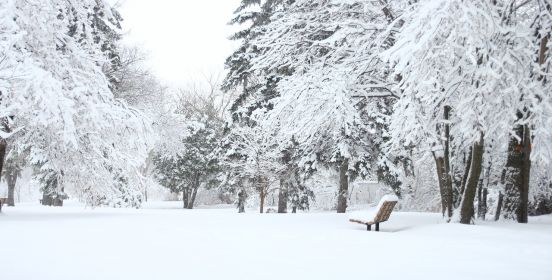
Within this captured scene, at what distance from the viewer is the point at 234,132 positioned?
830 inches

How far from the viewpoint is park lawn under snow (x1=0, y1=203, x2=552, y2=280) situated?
4.43 m

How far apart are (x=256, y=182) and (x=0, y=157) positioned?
11.8 metres

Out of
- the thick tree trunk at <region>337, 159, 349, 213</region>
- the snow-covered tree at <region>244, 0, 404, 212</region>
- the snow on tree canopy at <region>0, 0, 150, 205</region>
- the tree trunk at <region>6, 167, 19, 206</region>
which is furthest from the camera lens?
the tree trunk at <region>6, 167, 19, 206</region>

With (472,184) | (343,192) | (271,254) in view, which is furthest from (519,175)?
(343,192)

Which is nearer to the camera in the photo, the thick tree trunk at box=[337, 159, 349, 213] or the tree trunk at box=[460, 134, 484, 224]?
the tree trunk at box=[460, 134, 484, 224]

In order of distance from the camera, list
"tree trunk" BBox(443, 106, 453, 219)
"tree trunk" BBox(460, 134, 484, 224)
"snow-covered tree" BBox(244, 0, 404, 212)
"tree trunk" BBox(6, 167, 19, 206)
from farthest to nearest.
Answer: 1. "tree trunk" BBox(6, 167, 19, 206)
2. "snow-covered tree" BBox(244, 0, 404, 212)
3. "tree trunk" BBox(443, 106, 453, 219)
4. "tree trunk" BBox(460, 134, 484, 224)

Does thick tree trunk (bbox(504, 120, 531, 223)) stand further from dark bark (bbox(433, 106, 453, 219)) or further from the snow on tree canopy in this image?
the snow on tree canopy

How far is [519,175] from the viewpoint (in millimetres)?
9844

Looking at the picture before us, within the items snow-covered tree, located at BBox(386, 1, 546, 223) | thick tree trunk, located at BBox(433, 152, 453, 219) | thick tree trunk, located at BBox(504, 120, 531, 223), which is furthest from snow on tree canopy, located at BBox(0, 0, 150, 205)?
thick tree trunk, located at BBox(504, 120, 531, 223)

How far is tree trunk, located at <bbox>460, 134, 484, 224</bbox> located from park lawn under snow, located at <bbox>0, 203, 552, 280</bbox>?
0.74m

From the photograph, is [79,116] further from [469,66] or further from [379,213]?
[469,66]

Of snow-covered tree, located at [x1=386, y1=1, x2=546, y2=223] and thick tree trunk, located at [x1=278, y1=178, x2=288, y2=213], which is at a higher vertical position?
snow-covered tree, located at [x1=386, y1=1, x2=546, y2=223]

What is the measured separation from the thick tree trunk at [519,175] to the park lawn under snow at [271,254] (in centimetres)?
180

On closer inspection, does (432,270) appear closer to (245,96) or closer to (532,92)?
(532,92)
